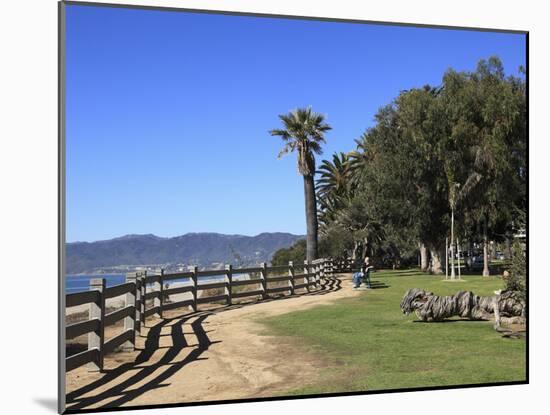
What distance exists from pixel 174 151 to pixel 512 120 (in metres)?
5.29

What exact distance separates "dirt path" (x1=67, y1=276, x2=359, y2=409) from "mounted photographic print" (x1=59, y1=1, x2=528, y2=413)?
0.9 inches

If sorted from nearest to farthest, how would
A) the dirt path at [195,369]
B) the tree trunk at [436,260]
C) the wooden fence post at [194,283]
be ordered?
the dirt path at [195,369], the wooden fence post at [194,283], the tree trunk at [436,260]

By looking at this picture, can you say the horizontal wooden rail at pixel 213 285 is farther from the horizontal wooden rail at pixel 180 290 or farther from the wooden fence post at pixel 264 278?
the wooden fence post at pixel 264 278

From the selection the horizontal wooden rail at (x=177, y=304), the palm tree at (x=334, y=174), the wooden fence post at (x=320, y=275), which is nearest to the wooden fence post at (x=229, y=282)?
the horizontal wooden rail at (x=177, y=304)

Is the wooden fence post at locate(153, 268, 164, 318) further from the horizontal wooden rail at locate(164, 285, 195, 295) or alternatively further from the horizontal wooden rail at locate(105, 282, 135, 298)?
the horizontal wooden rail at locate(105, 282, 135, 298)

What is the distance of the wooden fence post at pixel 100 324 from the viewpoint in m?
6.41

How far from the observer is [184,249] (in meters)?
7.33

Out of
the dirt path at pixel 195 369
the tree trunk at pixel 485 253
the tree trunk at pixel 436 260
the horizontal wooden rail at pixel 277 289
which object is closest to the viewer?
the dirt path at pixel 195 369

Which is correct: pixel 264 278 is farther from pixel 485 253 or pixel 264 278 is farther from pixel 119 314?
pixel 119 314

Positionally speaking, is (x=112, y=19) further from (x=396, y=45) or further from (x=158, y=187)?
(x=396, y=45)

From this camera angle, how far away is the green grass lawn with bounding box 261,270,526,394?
22.4 ft

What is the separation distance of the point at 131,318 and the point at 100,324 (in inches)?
50.0

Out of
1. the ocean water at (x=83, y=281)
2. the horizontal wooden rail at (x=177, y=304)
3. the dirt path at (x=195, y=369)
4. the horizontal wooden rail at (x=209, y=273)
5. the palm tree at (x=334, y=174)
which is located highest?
the palm tree at (x=334, y=174)

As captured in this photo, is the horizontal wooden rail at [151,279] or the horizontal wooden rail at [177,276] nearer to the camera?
the horizontal wooden rail at [151,279]
